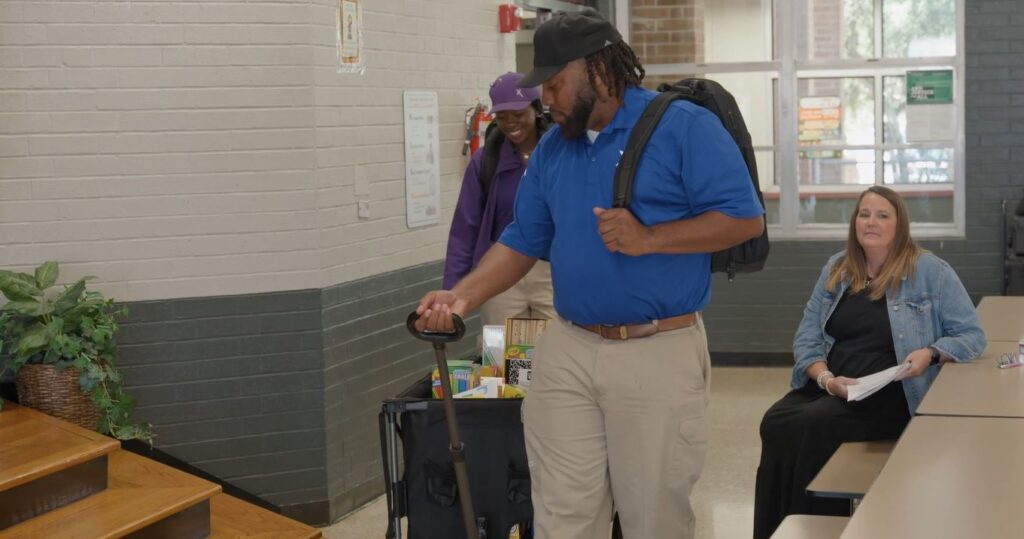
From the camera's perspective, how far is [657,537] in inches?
120

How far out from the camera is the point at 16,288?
14.8 ft

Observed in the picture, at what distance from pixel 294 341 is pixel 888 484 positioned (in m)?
2.89

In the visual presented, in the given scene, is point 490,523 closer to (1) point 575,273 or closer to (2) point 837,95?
(1) point 575,273

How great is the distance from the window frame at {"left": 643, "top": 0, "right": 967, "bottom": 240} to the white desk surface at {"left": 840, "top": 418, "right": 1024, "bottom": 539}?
16.5ft

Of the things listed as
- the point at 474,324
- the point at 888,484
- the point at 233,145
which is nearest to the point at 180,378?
the point at 233,145

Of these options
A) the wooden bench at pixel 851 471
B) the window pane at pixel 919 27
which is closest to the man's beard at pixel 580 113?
the wooden bench at pixel 851 471

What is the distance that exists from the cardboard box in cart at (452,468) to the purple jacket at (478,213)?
→ 1011mm

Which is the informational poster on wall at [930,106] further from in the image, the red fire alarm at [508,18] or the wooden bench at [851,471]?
the wooden bench at [851,471]

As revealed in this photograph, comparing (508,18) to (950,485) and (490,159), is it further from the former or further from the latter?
(950,485)

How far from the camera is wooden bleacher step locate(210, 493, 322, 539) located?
460 cm

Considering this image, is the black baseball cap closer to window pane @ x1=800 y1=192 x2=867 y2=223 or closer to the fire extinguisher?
the fire extinguisher

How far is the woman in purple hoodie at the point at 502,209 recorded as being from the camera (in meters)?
4.46

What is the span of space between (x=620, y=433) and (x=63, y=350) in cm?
234

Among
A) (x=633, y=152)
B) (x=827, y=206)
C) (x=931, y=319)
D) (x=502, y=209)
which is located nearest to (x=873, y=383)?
(x=931, y=319)
